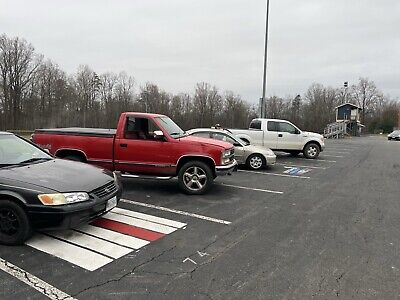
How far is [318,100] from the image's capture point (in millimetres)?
69938

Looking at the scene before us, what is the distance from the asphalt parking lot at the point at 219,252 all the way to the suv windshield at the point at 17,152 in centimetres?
131

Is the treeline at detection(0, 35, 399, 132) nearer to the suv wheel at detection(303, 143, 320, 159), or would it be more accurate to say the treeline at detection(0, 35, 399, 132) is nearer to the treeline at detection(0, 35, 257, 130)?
the treeline at detection(0, 35, 257, 130)

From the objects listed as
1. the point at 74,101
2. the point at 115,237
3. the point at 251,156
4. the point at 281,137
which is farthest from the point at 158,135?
the point at 74,101

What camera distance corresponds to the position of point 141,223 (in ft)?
16.9

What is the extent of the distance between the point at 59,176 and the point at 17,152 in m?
1.24

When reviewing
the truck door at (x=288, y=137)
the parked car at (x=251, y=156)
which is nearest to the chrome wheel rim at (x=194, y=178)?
the parked car at (x=251, y=156)

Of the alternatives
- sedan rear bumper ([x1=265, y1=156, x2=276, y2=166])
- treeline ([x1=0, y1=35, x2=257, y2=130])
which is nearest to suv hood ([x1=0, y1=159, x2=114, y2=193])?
sedan rear bumper ([x1=265, y1=156, x2=276, y2=166])

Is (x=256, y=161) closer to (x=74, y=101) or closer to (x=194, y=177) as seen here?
(x=194, y=177)

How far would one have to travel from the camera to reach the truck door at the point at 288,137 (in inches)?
572

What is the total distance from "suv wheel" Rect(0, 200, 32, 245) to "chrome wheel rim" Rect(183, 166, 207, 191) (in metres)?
3.60

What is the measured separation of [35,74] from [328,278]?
5954cm

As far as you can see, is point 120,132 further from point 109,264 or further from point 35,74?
point 35,74

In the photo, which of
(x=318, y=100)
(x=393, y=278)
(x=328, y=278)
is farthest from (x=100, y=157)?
(x=318, y=100)

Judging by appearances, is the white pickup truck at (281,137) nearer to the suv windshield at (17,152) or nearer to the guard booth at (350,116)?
the suv windshield at (17,152)
